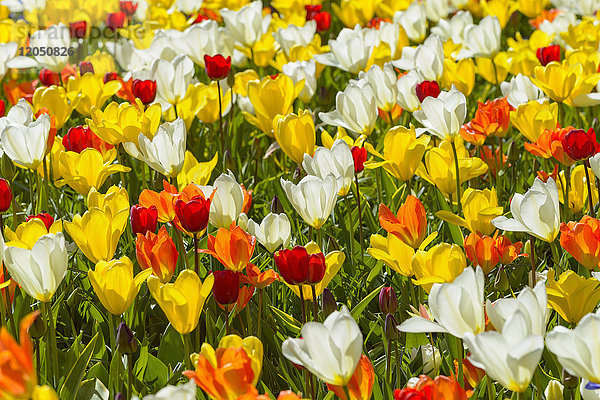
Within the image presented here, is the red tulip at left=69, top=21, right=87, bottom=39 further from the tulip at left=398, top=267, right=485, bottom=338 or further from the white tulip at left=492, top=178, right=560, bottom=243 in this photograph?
the tulip at left=398, top=267, right=485, bottom=338

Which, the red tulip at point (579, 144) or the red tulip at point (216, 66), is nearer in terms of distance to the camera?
the red tulip at point (579, 144)

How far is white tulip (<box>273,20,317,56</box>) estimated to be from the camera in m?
3.46

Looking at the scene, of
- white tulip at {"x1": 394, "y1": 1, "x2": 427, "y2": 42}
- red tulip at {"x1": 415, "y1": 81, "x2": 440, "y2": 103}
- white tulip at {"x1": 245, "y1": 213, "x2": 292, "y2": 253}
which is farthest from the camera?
white tulip at {"x1": 394, "y1": 1, "x2": 427, "y2": 42}

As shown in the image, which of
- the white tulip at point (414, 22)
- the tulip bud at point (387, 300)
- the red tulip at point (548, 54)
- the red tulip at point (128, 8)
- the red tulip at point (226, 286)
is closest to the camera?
the red tulip at point (226, 286)

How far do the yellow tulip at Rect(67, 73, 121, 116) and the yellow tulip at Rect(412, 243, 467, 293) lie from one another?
1.54 meters

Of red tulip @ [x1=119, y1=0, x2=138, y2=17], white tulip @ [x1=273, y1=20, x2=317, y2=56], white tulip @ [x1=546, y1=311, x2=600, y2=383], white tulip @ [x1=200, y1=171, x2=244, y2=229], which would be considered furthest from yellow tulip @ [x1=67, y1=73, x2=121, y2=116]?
Answer: white tulip @ [x1=546, y1=311, x2=600, y2=383]

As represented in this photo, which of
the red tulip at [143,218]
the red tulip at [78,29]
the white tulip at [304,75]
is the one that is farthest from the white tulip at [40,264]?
the red tulip at [78,29]

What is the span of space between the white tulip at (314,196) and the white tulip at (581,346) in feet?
2.53

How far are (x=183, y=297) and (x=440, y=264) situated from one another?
461 millimetres

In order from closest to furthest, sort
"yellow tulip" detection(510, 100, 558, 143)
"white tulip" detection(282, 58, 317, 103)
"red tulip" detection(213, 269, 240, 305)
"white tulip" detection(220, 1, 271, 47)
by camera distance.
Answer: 1. "red tulip" detection(213, 269, 240, 305)
2. "yellow tulip" detection(510, 100, 558, 143)
3. "white tulip" detection(282, 58, 317, 103)
4. "white tulip" detection(220, 1, 271, 47)

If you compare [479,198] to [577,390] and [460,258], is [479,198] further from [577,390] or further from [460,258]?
[577,390]

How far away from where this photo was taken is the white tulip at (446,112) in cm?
207

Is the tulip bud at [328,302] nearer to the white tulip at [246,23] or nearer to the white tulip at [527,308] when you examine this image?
the white tulip at [527,308]

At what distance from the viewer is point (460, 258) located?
148 cm
